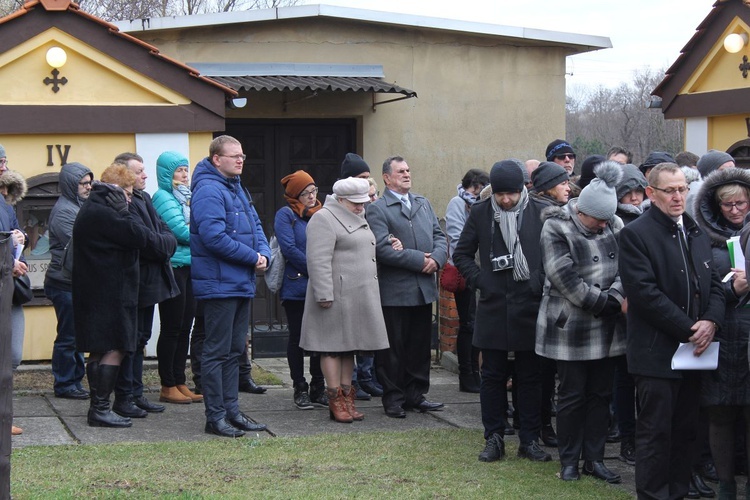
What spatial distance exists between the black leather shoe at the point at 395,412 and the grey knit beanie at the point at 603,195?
2757 mm

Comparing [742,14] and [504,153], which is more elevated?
[742,14]

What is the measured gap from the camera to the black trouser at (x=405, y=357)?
873 centimetres

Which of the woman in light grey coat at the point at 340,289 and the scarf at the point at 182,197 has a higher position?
the scarf at the point at 182,197

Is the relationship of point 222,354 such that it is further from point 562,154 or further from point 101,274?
point 562,154

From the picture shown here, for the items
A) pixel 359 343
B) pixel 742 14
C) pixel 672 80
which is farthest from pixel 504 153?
pixel 359 343

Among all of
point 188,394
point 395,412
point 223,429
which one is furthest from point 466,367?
point 223,429

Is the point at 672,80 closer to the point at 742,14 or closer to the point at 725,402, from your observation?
the point at 742,14

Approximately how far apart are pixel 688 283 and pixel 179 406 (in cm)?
470

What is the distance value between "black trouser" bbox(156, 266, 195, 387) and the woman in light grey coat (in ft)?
3.92

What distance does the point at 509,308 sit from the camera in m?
7.32

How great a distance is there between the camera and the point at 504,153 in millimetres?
15453

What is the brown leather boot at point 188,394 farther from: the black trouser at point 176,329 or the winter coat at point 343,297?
the winter coat at point 343,297

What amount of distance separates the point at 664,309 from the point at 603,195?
101 centimetres

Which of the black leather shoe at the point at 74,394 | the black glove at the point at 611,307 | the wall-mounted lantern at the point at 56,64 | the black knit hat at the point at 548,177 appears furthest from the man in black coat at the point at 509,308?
the wall-mounted lantern at the point at 56,64
